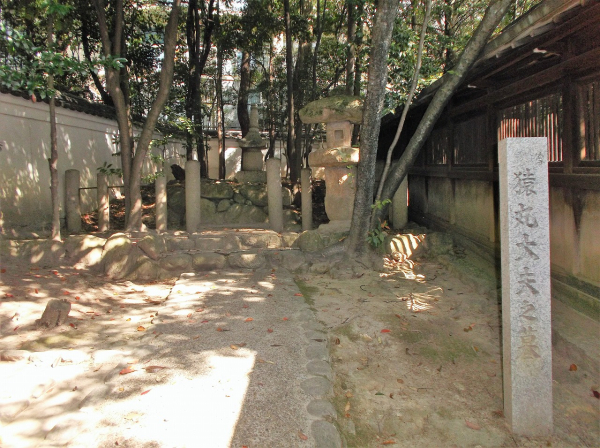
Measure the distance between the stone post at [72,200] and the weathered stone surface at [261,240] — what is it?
3813 mm

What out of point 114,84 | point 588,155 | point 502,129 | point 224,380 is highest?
point 114,84

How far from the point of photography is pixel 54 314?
556cm

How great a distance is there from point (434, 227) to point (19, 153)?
30.5ft

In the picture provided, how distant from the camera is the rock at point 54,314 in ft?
18.1

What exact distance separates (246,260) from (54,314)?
11.5 ft

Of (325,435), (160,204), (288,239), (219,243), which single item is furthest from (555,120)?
(160,204)

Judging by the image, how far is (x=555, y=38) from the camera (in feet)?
16.3

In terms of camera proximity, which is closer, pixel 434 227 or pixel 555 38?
pixel 555 38

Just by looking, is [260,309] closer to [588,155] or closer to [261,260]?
[261,260]

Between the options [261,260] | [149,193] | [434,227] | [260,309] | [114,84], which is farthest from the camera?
[149,193]

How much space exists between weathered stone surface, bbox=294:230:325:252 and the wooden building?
266cm

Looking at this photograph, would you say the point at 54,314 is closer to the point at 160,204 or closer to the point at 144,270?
the point at 144,270

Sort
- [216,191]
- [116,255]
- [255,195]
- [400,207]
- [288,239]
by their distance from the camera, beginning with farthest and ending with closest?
[255,195] → [216,191] → [400,207] → [288,239] → [116,255]

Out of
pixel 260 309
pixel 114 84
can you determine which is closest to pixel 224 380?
pixel 260 309
